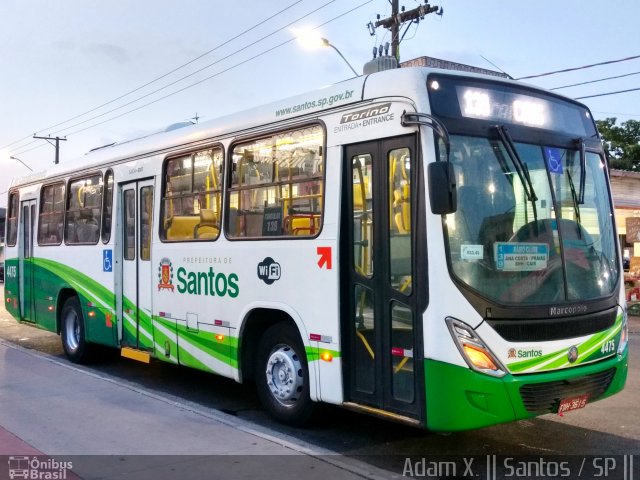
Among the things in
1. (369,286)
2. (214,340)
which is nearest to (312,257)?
(369,286)

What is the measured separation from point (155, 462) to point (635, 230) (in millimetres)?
17969

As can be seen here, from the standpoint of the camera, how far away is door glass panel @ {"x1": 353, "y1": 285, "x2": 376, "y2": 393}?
5854mm

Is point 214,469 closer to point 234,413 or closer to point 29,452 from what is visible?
point 29,452

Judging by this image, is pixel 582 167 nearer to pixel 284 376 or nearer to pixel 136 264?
pixel 284 376

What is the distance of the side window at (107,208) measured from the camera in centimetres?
982

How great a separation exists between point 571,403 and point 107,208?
691 centimetres

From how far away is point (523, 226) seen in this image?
5.53m

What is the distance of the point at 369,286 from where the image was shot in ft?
19.3

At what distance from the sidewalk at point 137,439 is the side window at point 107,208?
232 centimetres

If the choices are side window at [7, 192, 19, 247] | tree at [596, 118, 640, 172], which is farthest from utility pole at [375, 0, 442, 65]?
tree at [596, 118, 640, 172]

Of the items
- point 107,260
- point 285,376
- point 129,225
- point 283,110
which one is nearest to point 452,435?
point 285,376

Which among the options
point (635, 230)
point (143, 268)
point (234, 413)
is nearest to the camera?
point (234, 413)

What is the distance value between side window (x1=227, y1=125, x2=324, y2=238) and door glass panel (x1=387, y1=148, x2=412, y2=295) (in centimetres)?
85

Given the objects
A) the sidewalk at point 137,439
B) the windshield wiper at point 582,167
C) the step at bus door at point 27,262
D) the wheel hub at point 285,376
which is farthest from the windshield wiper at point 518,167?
the step at bus door at point 27,262
